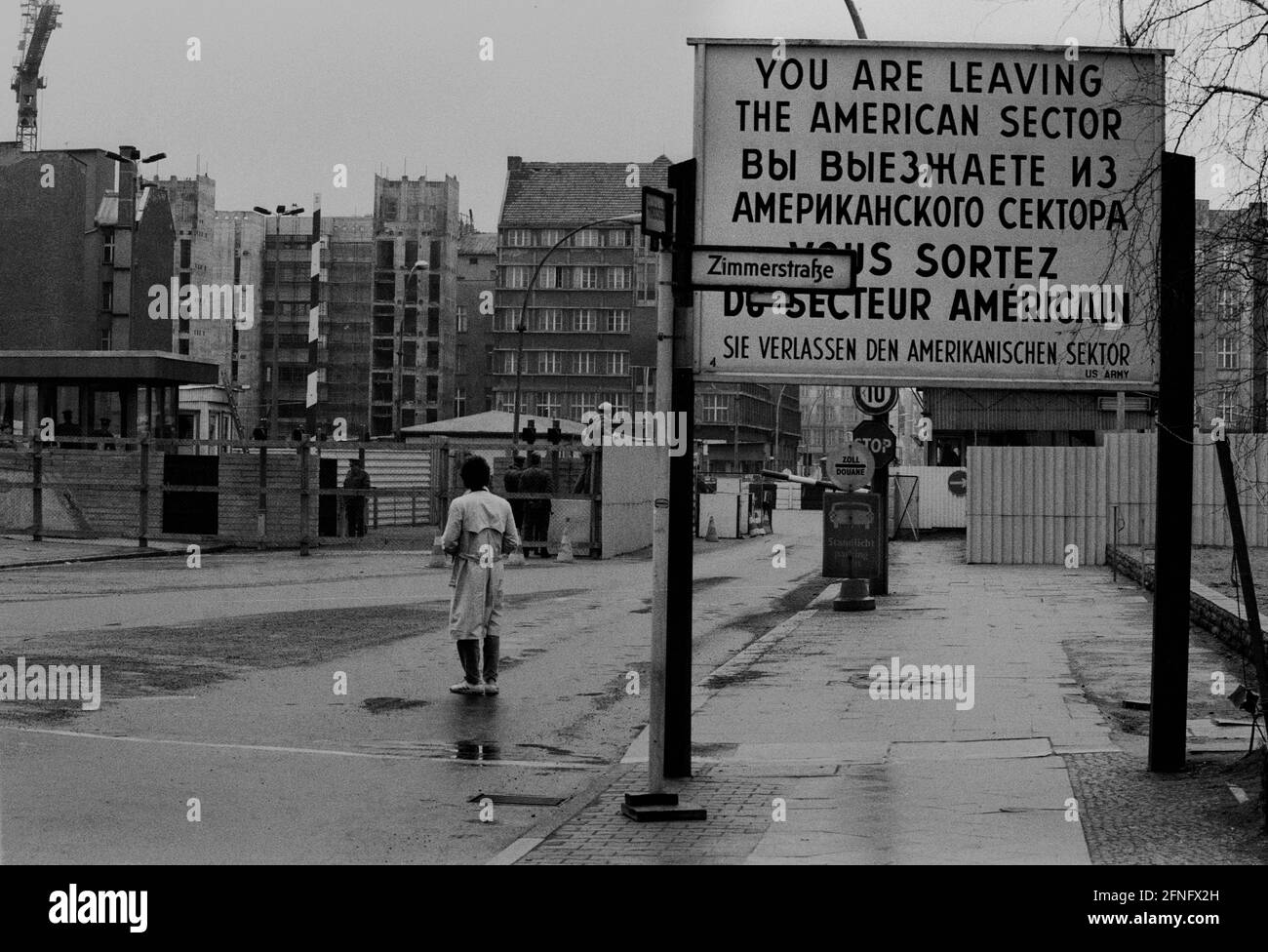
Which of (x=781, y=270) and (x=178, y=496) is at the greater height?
(x=781, y=270)

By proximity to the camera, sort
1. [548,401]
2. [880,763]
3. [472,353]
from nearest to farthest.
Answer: [880,763] → [548,401] → [472,353]

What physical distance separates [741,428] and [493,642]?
377 feet

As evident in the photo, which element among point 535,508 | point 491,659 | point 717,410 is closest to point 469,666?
point 491,659

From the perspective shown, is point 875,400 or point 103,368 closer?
point 875,400

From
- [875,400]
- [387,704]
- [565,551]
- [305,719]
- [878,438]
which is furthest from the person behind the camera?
[565,551]

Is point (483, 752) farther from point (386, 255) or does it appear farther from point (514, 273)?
point (514, 273)

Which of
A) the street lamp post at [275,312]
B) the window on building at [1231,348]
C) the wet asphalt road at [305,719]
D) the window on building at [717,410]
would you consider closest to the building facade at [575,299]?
the window on building at [717,410]

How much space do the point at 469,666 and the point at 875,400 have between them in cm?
1054

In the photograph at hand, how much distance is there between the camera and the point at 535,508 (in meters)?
30.4

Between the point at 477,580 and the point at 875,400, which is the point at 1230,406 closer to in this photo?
the point at 477,580

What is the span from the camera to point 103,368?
45.7 metres

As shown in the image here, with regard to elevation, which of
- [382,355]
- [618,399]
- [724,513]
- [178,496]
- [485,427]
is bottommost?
[724,513]

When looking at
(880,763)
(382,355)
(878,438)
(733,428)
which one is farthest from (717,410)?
(880,763)

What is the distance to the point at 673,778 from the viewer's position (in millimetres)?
9148
